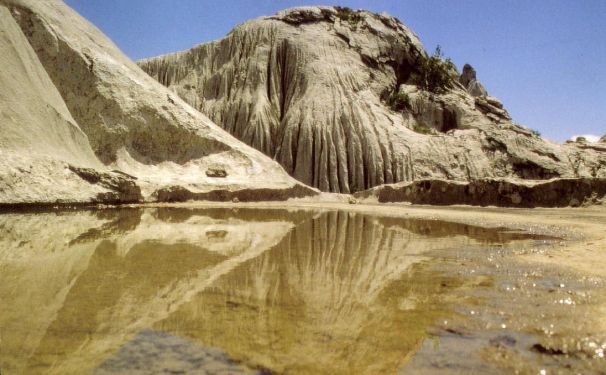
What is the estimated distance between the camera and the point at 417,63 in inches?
1355

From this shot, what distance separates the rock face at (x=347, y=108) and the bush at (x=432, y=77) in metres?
0.55

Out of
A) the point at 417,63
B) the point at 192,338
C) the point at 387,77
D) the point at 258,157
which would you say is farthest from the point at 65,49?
the point at 417,63

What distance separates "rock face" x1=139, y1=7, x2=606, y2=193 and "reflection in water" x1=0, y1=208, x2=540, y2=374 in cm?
2106

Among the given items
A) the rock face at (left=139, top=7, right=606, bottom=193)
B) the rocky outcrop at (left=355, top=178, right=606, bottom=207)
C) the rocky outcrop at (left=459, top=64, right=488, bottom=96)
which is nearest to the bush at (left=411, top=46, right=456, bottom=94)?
the rock face at (left=139, top=7, right=606, bottom=193)

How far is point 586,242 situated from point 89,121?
14.5 meters

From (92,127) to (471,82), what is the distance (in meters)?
51.3

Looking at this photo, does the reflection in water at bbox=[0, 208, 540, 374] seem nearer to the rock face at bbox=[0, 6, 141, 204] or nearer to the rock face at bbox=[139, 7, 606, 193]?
the rock face at bbox=[0, 6, 141, 204]

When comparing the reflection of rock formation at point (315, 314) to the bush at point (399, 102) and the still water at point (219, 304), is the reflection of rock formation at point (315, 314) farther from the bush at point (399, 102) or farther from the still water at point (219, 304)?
the bush at point (399, 102)

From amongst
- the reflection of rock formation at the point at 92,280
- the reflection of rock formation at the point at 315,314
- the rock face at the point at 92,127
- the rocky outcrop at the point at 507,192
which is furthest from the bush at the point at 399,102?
the reflection of rock formation at the point at 315,314

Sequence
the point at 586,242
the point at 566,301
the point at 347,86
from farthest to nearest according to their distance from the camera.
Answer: the point at 347,86 < the point at 586,242 < the point at 566,301

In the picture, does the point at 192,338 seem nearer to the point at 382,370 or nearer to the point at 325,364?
the point at 325,364

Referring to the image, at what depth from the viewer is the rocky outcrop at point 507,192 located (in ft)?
51.7

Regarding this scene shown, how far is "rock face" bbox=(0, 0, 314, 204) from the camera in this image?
10.1 m

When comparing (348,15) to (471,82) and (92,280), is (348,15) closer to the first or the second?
(471,82)
